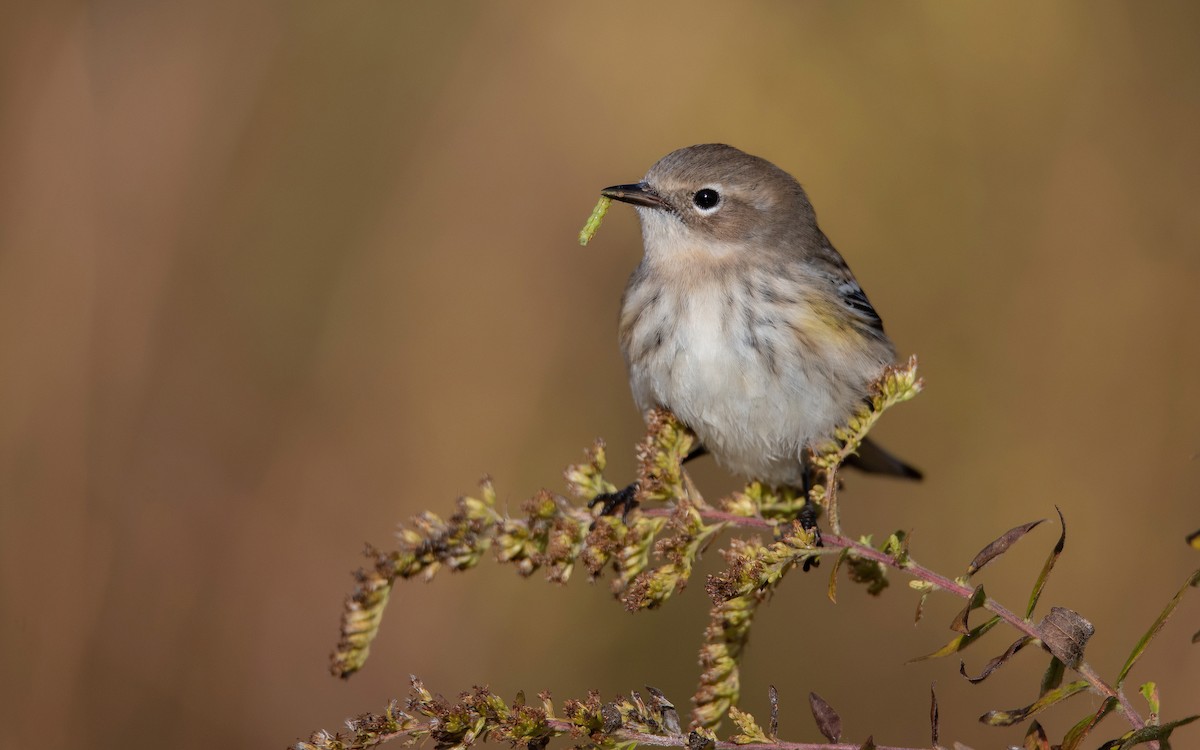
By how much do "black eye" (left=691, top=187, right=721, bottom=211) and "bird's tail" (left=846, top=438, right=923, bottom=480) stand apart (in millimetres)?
1062

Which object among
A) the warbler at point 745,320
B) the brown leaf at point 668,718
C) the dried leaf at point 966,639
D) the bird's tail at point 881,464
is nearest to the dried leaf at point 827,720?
the dried leaf at point 966,639

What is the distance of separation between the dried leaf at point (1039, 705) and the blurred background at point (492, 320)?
312 cm

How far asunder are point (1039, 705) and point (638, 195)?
2545mm

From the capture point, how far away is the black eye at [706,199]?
153 inches

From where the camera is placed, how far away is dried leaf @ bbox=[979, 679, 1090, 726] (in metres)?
1.55

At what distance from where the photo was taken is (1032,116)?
5.09 meters

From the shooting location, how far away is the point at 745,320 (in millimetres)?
3475

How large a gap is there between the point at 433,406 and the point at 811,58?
2.48 metres

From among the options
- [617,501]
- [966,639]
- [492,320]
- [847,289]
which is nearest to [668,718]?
[966,639]

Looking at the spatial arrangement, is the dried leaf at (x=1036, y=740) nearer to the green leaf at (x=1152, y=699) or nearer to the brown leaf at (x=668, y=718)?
the green leaf at (x=1152, y=699)

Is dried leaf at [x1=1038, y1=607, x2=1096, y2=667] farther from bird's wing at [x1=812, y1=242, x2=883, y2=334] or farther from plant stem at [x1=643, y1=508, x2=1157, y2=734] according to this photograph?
bird's wing at [x1=812, y1=242, x2=883, y2=334]

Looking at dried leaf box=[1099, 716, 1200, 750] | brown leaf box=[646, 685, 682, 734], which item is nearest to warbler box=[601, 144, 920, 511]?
brown leaf box=[646, 685, 682, 734]

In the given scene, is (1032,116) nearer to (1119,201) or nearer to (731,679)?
(1119,201)

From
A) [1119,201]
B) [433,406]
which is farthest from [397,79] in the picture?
[1119,201]
